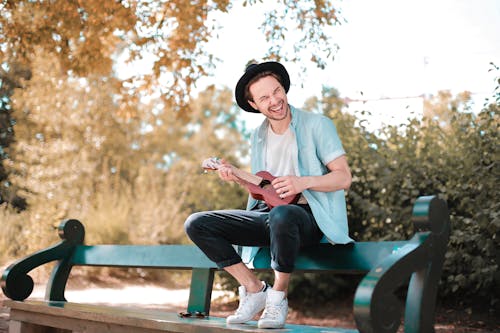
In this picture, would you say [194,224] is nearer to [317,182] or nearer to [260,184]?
[260,184]

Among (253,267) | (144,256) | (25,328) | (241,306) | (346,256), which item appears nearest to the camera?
(346,256)

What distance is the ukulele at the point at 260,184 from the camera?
2934 millimetres

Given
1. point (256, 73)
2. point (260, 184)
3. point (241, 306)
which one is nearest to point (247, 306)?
point (241, 306)

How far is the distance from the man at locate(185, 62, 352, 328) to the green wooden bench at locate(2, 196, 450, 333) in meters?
0.10

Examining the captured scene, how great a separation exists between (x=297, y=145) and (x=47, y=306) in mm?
1571

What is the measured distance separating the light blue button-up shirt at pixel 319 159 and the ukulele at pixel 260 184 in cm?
12

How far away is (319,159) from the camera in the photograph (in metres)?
3.05

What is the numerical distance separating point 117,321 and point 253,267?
65 centimetres

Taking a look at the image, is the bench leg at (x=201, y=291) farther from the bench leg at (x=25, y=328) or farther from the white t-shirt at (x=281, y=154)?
the bench leg at (x=25, y=328)

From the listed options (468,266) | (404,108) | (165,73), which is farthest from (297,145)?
(165,73)

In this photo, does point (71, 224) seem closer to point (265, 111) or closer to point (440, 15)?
point (265, 111)

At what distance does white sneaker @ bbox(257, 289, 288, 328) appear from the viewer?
8.34 ft

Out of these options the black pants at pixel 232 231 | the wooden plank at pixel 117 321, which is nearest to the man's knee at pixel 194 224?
the black pants at pixel 232 231

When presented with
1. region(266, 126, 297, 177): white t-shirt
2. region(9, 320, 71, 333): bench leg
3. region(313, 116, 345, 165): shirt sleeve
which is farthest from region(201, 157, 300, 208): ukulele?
region(9, 320, 71, 333): bench leg
